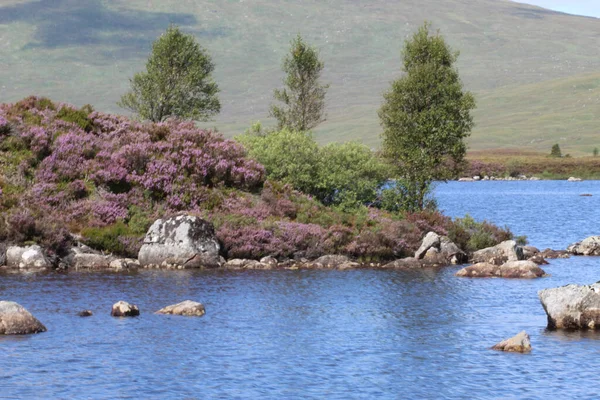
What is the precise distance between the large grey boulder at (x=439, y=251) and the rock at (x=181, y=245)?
12.4 m

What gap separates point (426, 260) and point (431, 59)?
18.7m

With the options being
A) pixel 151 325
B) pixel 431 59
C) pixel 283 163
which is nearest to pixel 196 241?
pixel 283 163

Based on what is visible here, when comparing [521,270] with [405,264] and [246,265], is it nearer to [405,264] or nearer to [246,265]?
[405,264]

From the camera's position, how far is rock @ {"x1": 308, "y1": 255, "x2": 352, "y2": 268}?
1980 inches

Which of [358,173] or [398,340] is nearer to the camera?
[398,340]

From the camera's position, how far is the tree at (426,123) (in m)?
61.6

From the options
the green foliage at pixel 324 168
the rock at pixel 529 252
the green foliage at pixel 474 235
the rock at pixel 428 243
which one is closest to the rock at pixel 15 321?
the rock at pixel 428 243

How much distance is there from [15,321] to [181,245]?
1824 cm

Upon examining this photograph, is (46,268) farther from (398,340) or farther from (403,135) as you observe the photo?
(403,135)

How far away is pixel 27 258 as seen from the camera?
47.5 meters

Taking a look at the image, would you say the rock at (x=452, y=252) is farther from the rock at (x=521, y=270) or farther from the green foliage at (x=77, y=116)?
the green foliage at (x=77, y=116)

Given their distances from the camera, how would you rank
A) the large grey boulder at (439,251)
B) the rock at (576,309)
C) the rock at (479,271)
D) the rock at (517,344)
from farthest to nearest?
the large grey boulder at (439,251) < the rock at (479,271) < the rock at (576,309) < the rock at (517,344)

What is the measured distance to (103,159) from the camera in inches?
2156

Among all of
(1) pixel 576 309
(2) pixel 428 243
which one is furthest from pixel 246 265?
(1) pixel 576 309
